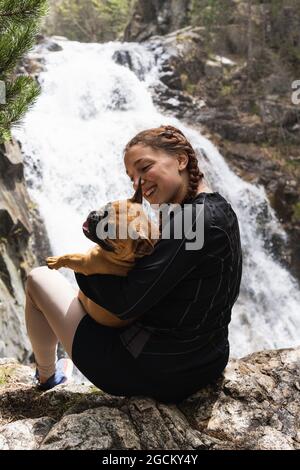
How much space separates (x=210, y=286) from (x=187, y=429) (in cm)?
70

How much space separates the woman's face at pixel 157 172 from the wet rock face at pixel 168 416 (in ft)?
3.29

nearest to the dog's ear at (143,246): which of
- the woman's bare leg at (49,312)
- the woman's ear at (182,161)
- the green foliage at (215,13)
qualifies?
the woman's ear at (182,161)

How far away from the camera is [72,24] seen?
34.0 meters

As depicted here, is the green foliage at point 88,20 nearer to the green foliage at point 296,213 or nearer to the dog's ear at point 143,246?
the green foliage at point 296,213

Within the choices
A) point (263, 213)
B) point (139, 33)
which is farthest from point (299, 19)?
point (263, 213)

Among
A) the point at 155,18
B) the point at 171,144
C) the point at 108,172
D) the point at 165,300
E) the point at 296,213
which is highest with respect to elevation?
the point at 155,18

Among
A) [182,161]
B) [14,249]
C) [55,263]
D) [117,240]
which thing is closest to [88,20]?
[14,249]

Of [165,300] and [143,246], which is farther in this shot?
[165,300]

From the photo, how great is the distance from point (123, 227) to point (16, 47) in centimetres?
177

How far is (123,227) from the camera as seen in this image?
164cm

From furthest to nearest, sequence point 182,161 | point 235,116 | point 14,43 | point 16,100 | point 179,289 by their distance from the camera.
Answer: point 235,116 → point 16,100 → point 14,43 → point 182,161 → point 179,289

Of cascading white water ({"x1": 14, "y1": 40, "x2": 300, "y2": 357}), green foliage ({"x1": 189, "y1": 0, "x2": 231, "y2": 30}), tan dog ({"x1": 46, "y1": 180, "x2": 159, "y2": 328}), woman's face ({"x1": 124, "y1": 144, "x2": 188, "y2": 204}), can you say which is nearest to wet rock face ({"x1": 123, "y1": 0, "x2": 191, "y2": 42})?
green foliage ({"x1": 189, "y1": 0, "x2": 231, "y2": 30})

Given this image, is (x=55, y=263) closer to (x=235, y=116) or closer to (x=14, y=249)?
(x=14, y=249)

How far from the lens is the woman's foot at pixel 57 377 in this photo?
2566mm
